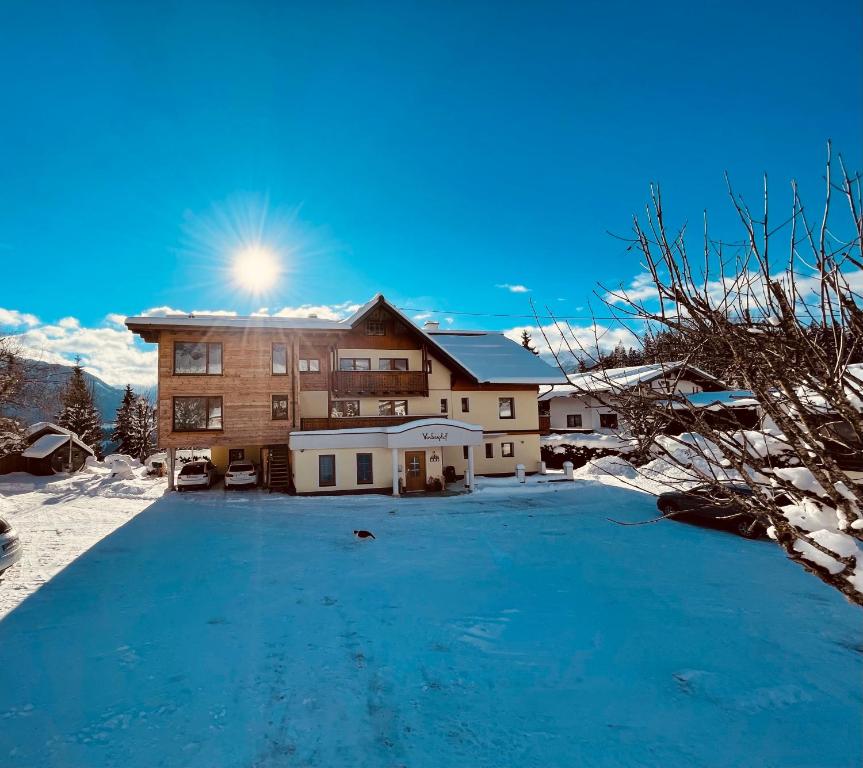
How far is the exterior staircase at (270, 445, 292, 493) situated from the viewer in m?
26.8

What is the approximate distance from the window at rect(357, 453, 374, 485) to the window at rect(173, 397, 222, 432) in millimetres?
7512

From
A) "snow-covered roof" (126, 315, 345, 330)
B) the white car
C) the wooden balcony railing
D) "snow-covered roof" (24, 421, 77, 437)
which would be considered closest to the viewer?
"snow-covered roof" (126, 315, 345, 330)

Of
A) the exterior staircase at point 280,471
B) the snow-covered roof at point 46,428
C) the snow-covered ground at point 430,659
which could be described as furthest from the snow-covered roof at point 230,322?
the snow-covered roof at point 46,428

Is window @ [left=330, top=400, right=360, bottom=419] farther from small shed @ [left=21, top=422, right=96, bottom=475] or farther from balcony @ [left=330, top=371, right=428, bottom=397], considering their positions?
small shed @ [left=21, top=422, right=96, bottom=475]

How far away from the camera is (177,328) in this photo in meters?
23.9

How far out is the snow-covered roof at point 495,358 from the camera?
30.9 meters

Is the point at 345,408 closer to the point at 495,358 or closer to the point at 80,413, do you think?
the point at 495,358

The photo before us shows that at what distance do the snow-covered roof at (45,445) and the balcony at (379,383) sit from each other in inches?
924

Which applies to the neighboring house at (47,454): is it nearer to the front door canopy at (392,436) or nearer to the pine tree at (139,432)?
the pine tree at (139,432)

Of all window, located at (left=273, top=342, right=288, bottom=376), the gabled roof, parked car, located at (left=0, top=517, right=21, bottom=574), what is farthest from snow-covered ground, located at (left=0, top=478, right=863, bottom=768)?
the gabled roof

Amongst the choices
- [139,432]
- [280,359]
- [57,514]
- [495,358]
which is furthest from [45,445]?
[495,358]

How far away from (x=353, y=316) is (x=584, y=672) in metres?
23.0

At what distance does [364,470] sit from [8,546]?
1652 centimetres

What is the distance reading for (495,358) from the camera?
33750mm
